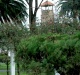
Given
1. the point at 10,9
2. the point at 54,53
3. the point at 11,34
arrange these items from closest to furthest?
1. the point at 54,53
2. the point at 11,34
3. the point at 10,9

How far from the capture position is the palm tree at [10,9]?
20.5 meters

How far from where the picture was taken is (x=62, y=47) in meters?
6.25

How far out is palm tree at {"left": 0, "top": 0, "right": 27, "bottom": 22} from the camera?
67.2 feet

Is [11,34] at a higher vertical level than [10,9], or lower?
lower

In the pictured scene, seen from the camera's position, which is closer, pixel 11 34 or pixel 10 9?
pixel 11 34

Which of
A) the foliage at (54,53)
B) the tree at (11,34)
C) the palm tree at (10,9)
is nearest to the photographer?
the foliage at (54,53)

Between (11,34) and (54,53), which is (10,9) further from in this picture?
(54,53)

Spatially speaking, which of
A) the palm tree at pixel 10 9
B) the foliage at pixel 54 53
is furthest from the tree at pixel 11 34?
the palm tree at pixel 10 9

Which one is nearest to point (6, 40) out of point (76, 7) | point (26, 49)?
point (26, 49)

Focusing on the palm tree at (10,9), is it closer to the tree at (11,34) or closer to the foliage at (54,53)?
the tree at (11,34)

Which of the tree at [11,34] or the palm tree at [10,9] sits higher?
the palm tree at [10,9]

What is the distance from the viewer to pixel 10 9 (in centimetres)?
2073

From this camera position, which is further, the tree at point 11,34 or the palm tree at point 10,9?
the palm tree at point 10,9

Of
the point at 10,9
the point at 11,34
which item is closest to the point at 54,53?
the point at 11,34
